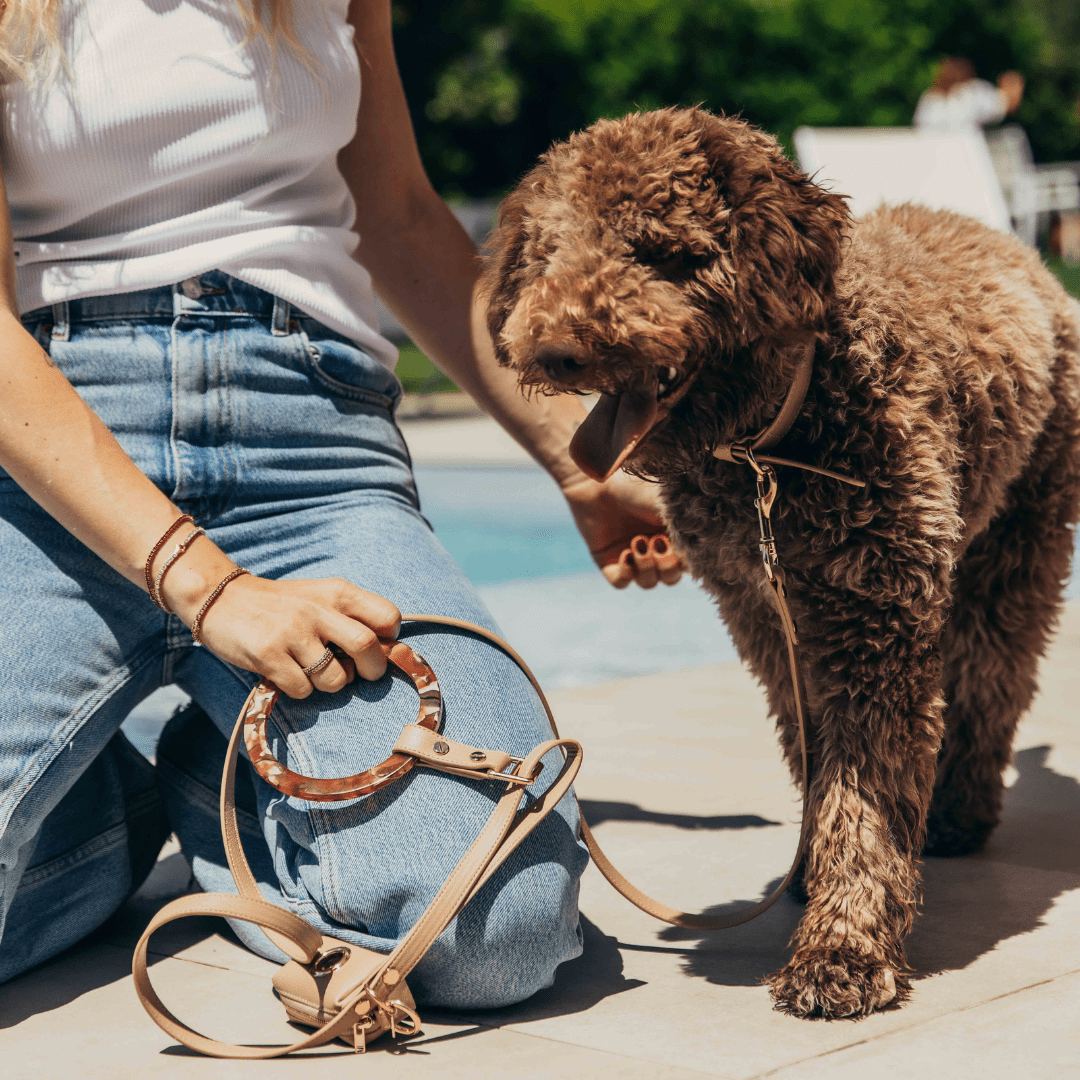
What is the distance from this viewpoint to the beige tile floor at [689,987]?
6.30 feet

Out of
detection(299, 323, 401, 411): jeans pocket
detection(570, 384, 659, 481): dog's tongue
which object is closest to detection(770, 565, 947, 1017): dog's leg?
detection(570, 384, 659, 481): dog's tongue

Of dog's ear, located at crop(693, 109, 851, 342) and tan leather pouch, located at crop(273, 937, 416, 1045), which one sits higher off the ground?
dog's ear, located at crop(693, 109, 851, 342)

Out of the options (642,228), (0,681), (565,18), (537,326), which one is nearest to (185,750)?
(0,681)

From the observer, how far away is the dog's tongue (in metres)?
2.05

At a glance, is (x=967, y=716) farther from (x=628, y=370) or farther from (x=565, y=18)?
(x=565, y=18)

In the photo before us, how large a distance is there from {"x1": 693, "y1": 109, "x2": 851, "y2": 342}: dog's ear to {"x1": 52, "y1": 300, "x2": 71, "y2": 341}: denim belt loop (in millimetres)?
1144

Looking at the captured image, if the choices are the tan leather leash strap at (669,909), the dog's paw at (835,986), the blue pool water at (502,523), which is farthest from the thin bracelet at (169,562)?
the blue pool water at (502,523)

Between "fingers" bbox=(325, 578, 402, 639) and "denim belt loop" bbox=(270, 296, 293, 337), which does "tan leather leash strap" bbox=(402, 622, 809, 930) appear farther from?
"denim belt loop" bbox=(270, 296, 293, 337)

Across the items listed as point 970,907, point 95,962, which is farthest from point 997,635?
point 95,962

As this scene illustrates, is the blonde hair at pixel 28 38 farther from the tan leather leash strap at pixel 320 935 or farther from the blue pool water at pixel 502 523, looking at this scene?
the blue pool water at pixel 502 523

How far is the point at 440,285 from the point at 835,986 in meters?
1.61

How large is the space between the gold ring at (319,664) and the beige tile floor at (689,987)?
1.85ft

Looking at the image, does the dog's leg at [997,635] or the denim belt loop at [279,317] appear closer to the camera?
the denim belt loop at [279,317]

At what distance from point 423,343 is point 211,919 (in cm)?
128
